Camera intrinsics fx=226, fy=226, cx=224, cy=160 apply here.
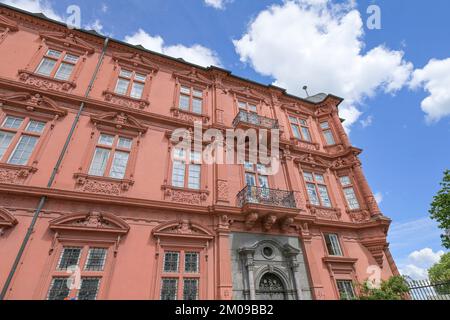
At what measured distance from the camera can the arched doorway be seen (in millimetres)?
9070

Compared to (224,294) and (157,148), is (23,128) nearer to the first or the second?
(157,148)

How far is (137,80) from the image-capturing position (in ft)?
41.4

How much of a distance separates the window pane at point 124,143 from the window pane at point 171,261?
504 cm

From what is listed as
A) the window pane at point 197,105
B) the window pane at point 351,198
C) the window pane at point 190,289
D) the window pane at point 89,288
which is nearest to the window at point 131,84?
the window pane at point 197,105

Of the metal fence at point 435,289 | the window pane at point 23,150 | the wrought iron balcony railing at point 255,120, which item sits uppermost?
the wrought iron balcony railing at point 255,120

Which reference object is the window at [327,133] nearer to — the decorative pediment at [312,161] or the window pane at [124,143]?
the decorative pediment at [312,161]

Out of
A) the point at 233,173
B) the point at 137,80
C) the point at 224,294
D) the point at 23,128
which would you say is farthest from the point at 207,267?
the point at 137,80

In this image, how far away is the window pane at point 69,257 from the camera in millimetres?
7105

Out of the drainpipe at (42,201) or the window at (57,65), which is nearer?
the drainpipe at (42,201)

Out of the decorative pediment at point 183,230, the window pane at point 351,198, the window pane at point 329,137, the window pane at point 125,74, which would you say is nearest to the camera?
the decorative pediment at point 183,230

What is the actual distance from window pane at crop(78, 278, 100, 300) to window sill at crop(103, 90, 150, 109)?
7591 millimetres

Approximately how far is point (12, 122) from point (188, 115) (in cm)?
736

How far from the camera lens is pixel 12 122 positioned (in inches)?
352
